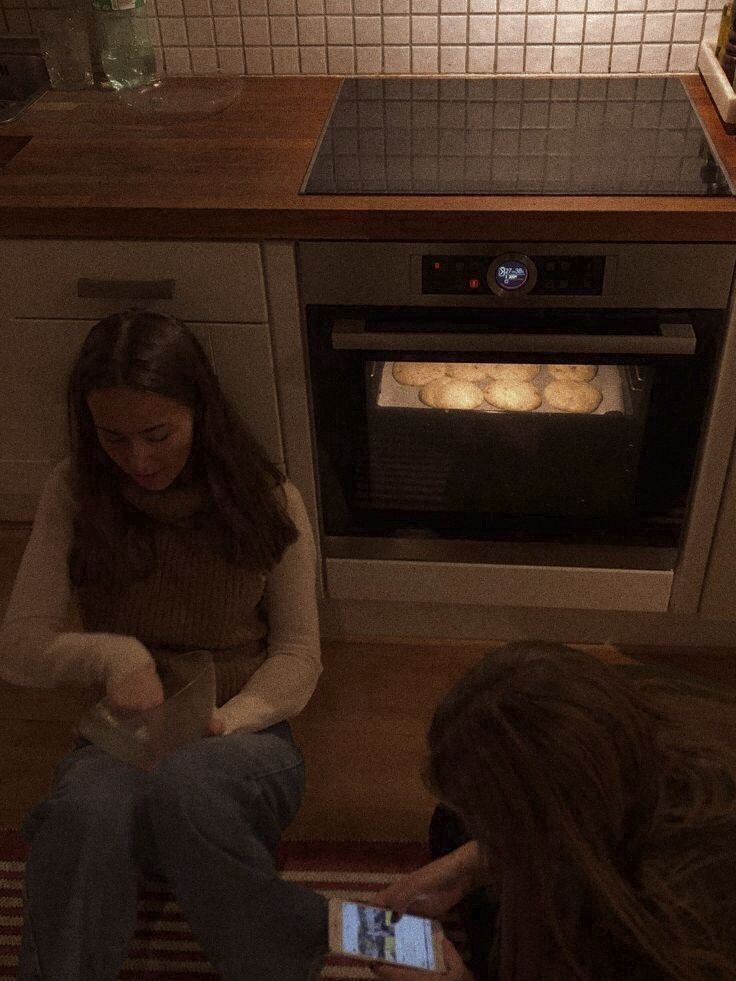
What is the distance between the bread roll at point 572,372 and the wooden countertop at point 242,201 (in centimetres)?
27

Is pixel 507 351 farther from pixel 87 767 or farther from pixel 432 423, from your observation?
pixel 87 767

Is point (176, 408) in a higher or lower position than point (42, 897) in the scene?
higher

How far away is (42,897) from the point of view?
123cm

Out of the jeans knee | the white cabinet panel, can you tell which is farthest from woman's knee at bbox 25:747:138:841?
the white cabinet panel

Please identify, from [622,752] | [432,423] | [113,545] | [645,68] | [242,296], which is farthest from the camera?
[645,68]

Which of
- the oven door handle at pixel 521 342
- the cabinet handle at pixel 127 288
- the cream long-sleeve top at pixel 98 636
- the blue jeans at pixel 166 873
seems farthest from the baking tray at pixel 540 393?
the blue jeans at pixel 166 873

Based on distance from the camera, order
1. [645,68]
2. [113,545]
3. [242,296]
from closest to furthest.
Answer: [113,545]
[242,296]
[645,68]

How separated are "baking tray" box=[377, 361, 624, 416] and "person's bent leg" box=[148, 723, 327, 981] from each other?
2.17 ft

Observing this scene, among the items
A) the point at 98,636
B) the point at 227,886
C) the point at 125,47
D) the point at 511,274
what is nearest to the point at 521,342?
the point at 511,274

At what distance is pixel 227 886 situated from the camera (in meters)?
1.24

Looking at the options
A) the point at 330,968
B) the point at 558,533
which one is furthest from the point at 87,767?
the point at 558,533

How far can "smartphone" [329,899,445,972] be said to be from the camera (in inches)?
47.8

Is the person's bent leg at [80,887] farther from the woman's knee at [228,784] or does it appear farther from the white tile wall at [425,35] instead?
the white tile wall at [425,35]

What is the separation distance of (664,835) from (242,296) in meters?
0.98
